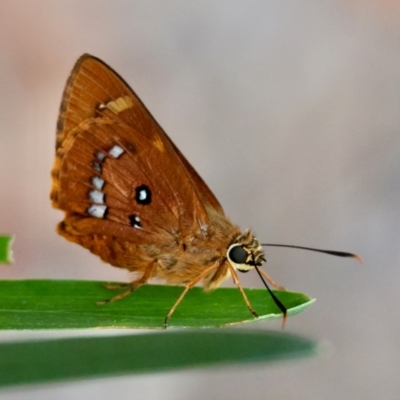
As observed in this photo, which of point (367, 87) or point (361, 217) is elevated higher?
point (367, 87)

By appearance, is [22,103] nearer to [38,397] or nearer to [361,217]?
[38,397]

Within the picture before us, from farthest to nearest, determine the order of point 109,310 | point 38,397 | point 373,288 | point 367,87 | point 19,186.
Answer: point 367,87
point 373,288
point 19,186
point 38,397
point 109,310

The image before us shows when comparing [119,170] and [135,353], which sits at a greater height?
[119,170]

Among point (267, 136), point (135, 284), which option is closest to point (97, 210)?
point (135, 284)

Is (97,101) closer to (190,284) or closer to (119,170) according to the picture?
(119,170)

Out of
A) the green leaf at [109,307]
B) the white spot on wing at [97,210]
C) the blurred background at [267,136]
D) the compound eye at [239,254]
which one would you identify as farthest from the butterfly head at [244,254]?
the blurred background at [267,136]

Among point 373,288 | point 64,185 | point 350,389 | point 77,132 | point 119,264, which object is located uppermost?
point 77,132

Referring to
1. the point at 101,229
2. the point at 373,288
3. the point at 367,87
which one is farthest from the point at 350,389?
the point at 101,229
